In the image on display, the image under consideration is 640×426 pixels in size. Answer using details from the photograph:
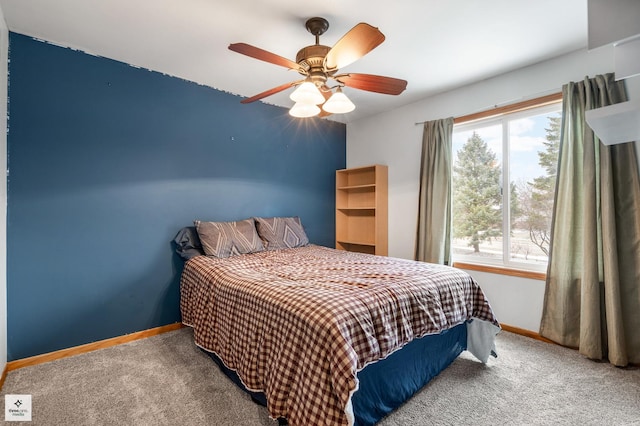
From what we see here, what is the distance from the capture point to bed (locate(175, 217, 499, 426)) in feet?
4.23

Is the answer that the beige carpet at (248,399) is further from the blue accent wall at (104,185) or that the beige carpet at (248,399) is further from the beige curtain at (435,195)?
the beige curtain at (435,195)

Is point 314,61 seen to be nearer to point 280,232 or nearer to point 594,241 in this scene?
point 280,232

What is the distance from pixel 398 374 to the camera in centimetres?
171

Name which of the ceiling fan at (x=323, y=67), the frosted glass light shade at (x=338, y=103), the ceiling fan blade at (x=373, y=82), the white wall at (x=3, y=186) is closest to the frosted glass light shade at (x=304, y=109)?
the ceiling fan at (x=323, y=67)

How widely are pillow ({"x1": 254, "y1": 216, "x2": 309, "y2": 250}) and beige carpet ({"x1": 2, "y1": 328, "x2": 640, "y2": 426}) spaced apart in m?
1.29

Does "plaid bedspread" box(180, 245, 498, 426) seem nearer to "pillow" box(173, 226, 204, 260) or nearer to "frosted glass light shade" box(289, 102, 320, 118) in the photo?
"pillow" box(173, 226, 204, 260)

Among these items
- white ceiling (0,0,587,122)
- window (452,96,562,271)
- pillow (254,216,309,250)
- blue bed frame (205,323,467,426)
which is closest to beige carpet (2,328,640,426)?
blue bed frame (205,323,467,426)

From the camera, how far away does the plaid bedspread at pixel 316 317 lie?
1.27m

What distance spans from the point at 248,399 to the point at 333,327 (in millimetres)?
909

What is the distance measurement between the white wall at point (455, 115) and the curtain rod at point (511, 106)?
0.03 meters

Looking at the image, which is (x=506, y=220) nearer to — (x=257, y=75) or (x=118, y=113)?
(x=257, y=75)

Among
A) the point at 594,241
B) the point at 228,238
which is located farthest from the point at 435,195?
the point at 228,238

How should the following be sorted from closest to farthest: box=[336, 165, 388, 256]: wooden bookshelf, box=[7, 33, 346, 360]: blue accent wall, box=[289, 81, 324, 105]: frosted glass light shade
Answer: box=[289, 81, 324, 105]: frosted glass light shade, box=[7, 33, 346, 360]: blue accent wall, box=[336, 165, 388, 256]: wooden bookshelf

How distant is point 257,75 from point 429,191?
218 centimetres
